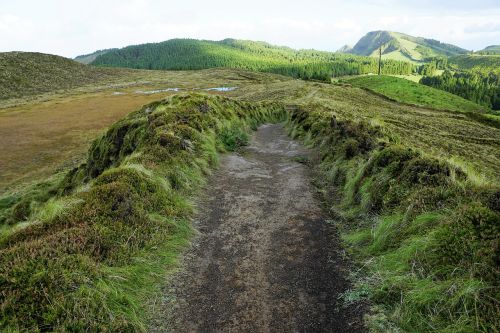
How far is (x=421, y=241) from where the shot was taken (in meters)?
6.84

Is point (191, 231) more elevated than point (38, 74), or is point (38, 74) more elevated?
point (38, 74)

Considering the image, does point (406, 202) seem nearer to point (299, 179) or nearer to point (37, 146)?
point (299, 179)

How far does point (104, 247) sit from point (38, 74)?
453ft

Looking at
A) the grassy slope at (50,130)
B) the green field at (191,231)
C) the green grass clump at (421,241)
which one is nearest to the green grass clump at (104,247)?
the green field at (191,231)

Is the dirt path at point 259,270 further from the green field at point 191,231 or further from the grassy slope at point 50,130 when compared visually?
the grassy slope at point 50,130

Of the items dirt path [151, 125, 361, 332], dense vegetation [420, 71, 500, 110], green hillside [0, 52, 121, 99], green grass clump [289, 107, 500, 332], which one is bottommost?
dense vegetation [420, 71, 500, 110]

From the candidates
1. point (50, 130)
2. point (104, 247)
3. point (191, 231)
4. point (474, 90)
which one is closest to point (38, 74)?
point (50, 130)

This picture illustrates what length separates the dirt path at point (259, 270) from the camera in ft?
20.6

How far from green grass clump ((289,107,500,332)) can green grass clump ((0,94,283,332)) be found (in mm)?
4300

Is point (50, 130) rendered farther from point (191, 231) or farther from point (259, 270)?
point (259, 270)

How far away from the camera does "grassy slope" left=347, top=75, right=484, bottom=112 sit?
3999 inches

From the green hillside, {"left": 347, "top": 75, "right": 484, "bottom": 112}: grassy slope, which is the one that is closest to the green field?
{"left": 347, "top": 75, "right": 484, "bottom": 112}: grassy slope

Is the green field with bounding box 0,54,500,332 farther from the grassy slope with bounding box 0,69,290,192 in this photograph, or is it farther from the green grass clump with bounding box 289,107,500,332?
the grassy slope with bounding box 0,69,290,192

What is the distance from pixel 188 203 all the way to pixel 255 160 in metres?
7.95
